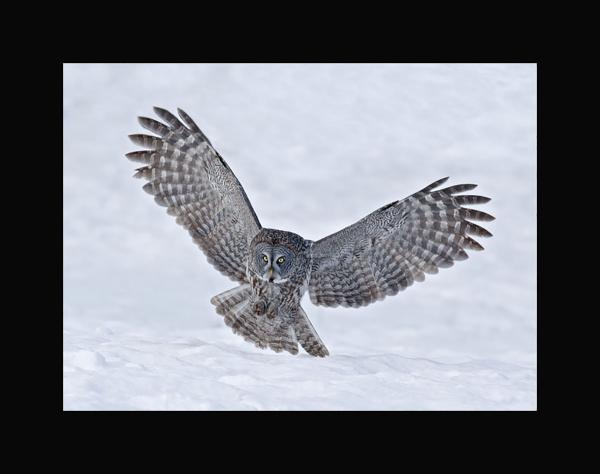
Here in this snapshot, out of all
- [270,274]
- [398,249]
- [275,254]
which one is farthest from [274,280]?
[398,249]

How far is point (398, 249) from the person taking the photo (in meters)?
7.45

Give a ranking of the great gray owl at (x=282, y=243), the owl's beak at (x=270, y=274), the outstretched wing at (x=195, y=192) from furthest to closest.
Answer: the outstretched wing at (x=195, y=192) < the great gray owl at (x=282, y=243) < the owl's beak at (x=270, y=274)

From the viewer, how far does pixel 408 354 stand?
24.8ft

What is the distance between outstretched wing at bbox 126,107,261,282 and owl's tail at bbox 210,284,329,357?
340 millimetres

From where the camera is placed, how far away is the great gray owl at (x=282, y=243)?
7.25 metres

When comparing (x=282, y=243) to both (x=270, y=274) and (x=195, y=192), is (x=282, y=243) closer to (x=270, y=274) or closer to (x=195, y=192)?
(x=270, y=274)

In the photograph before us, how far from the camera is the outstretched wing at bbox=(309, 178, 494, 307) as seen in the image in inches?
288

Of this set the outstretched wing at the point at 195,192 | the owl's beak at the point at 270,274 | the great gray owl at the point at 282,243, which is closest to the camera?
the owl's beak at the point at 270,274

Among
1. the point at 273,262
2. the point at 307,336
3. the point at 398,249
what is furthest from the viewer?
the point at 398,249

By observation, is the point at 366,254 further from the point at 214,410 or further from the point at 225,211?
the point at 214,410

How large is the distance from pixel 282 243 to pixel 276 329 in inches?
28.3

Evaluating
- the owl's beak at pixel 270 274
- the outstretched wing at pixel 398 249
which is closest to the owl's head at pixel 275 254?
the owl's beak at pixel 270 274

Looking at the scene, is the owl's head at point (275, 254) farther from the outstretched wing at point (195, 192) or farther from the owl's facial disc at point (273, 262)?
the outstretched wing at point (195, 192)

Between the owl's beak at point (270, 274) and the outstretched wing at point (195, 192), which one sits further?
the outstretched wing at point (195, 192)
